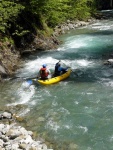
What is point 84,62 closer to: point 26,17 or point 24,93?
point 24,93

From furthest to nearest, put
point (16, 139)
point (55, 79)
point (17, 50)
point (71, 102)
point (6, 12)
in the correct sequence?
point (17, 50) < point (6, 12) < point (55, 79) < point (71, 102) < point (16, 139)

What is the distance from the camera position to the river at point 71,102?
9.10 meters

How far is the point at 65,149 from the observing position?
27.5ft

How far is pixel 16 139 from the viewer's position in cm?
868

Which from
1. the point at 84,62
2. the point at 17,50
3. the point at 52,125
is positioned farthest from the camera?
the point at 17,50

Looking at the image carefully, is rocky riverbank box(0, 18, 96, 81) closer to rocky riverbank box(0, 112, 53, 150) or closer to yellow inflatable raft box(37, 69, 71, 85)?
yellow inflatable raft box(37, 69, 71, 85)

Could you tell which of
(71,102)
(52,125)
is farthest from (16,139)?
(71,102)

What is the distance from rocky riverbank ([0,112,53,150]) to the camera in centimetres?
825

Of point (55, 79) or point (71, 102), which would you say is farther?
point (55, 79)

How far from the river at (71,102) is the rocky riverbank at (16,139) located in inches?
16.4

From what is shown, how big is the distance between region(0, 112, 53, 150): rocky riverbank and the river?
42cm

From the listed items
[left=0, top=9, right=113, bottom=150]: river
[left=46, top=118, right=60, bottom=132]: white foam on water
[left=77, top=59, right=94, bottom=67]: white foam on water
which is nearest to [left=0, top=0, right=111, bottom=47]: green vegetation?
[left=0, top=9, right=113, bottom=150]: river

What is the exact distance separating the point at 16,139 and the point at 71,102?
3634 millimetres

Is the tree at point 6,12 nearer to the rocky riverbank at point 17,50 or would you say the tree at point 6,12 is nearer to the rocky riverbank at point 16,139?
the rocky riverbank at point 17,50
